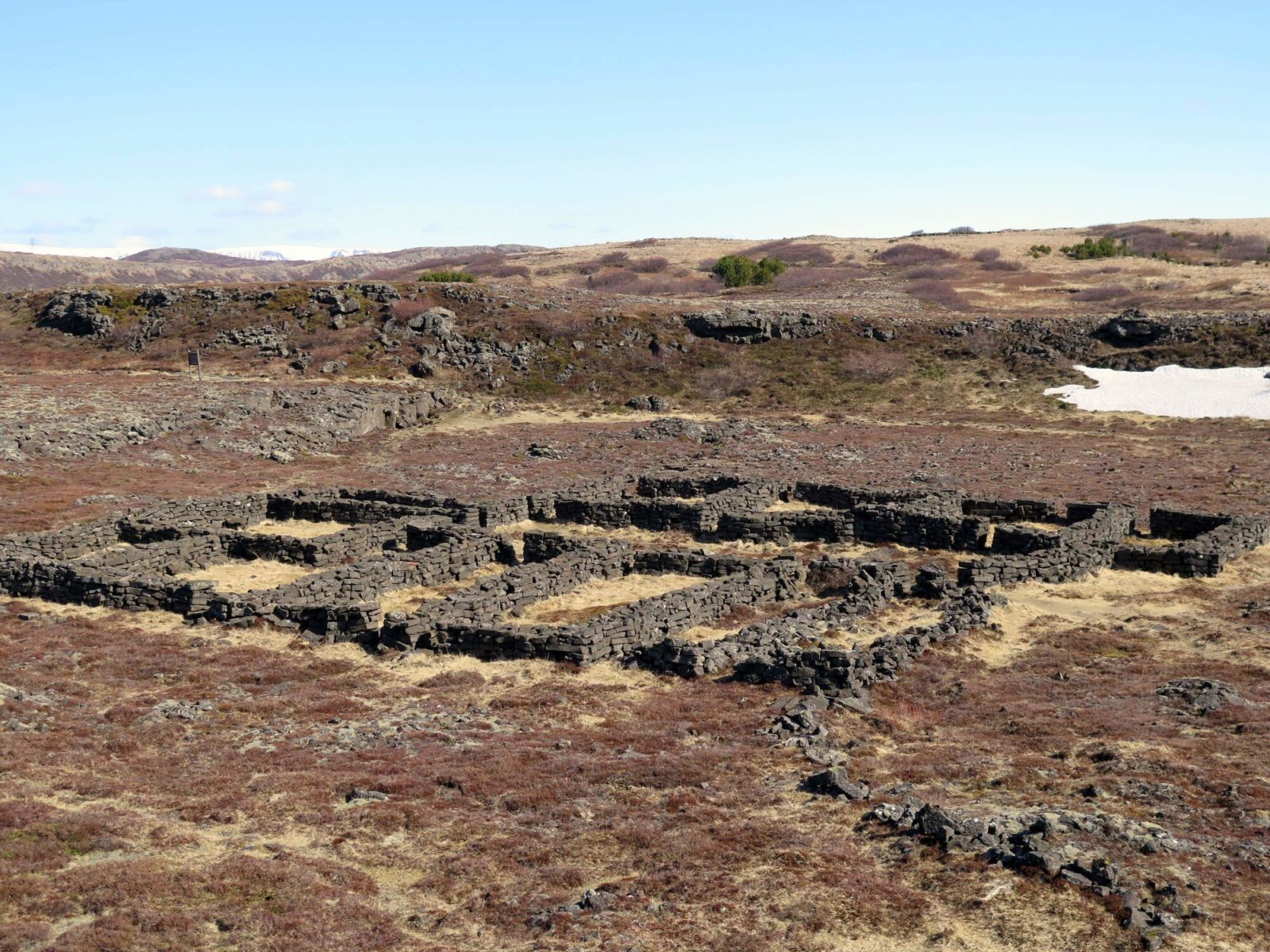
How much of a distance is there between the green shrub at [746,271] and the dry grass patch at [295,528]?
95.4m

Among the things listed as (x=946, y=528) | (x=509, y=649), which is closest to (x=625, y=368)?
(x=946, y=528)

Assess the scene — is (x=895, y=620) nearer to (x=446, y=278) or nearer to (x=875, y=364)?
(x=875, y=364)

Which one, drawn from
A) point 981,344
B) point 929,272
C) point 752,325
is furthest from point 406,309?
point 929,272

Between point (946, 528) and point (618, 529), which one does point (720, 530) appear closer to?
point (618, 529)

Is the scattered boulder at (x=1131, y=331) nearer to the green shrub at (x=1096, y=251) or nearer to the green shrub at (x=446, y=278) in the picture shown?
the green shrub at (x=446, y=278)

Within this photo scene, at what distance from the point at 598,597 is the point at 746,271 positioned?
107904mm

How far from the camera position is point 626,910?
14.8m

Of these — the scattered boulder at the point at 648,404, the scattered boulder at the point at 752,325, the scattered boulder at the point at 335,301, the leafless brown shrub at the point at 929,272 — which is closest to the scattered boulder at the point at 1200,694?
the scattered boulder at the point at 648,404

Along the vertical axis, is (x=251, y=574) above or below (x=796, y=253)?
below

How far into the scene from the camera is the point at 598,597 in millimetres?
32438

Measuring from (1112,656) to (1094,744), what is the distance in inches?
279

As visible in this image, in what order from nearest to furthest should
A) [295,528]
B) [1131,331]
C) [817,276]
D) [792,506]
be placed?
[295,528], [792,506], [1131,331], [817,276]

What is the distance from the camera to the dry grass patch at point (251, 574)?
34031 millimetres

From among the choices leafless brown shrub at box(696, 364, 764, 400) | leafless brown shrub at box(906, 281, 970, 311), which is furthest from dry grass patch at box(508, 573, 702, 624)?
leafless brown shrub at box(906, 281, 970, 311)
